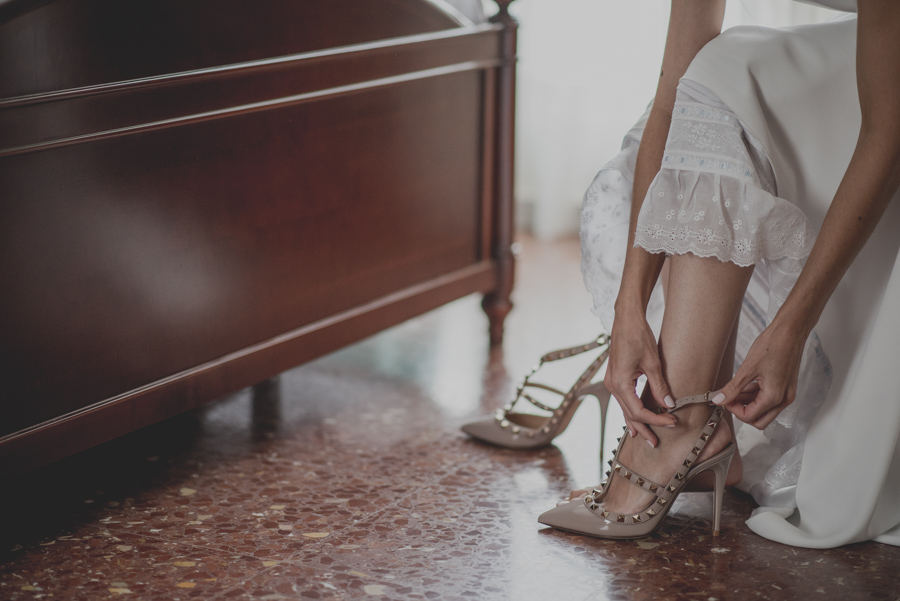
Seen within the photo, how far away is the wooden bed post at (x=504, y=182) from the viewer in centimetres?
177

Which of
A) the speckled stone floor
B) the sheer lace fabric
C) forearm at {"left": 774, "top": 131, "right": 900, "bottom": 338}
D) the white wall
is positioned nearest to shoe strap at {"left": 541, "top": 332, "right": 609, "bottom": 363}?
the speckled stone floor

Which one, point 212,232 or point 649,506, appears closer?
point 649,506

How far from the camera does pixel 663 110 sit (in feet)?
3.66

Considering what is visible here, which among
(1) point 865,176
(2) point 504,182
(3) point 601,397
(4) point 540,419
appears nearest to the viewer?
(1) point 865,176

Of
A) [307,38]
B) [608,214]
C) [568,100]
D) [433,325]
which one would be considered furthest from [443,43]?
[568,100]

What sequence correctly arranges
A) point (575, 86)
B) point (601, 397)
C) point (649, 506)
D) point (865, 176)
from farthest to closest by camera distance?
point (575, 86) < point (601, 397) < point (649, 506) < point (865, 176)

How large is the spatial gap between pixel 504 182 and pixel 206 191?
0.76 meters

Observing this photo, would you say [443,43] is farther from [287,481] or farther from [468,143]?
[287,481]

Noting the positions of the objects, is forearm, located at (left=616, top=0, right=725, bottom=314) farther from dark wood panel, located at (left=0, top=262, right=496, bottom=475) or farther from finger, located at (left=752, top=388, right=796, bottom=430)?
dark wood panel, located at (left=0, top=262, right=496, bottom=475)

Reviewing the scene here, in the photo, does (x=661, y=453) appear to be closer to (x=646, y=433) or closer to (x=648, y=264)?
(x=646, y=433)

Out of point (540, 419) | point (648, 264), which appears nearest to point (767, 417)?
point (648, 264)

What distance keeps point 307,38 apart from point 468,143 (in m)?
0.48

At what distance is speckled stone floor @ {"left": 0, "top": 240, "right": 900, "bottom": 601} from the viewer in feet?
3.28

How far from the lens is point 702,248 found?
3.25ft
